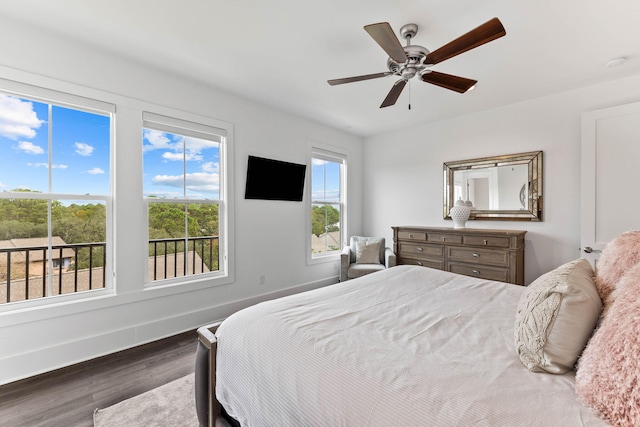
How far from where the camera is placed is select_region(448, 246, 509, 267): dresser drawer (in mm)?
3148

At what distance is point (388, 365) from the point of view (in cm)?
96

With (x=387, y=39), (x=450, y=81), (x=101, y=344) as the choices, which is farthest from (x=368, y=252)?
(x=101, y=344)

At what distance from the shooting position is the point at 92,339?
2.35 m

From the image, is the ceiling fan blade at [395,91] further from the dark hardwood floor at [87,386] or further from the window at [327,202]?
the dark hardwood floor at [87,386]

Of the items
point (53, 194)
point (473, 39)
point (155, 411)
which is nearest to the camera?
point (473, 39)

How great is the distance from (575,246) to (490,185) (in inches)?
44.8

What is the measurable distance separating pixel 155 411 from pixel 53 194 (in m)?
1.93

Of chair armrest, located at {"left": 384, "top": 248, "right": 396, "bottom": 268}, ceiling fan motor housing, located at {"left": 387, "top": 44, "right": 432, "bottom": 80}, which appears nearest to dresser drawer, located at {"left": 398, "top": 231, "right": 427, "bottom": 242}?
chair armrest, located at {"left": 384, "top": 248, "right": 396, "bottom": 268}

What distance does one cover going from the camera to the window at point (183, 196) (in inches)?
112

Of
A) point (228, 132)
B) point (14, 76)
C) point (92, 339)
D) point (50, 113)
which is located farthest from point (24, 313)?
point (228, 132)

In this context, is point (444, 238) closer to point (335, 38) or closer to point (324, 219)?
point (324, 219)

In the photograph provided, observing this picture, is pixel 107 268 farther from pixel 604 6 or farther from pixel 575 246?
pixel 575 246

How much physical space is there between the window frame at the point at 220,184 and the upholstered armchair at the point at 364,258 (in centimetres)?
160

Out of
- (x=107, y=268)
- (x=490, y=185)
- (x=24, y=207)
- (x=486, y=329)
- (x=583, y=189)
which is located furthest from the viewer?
(x=490, y=185)
